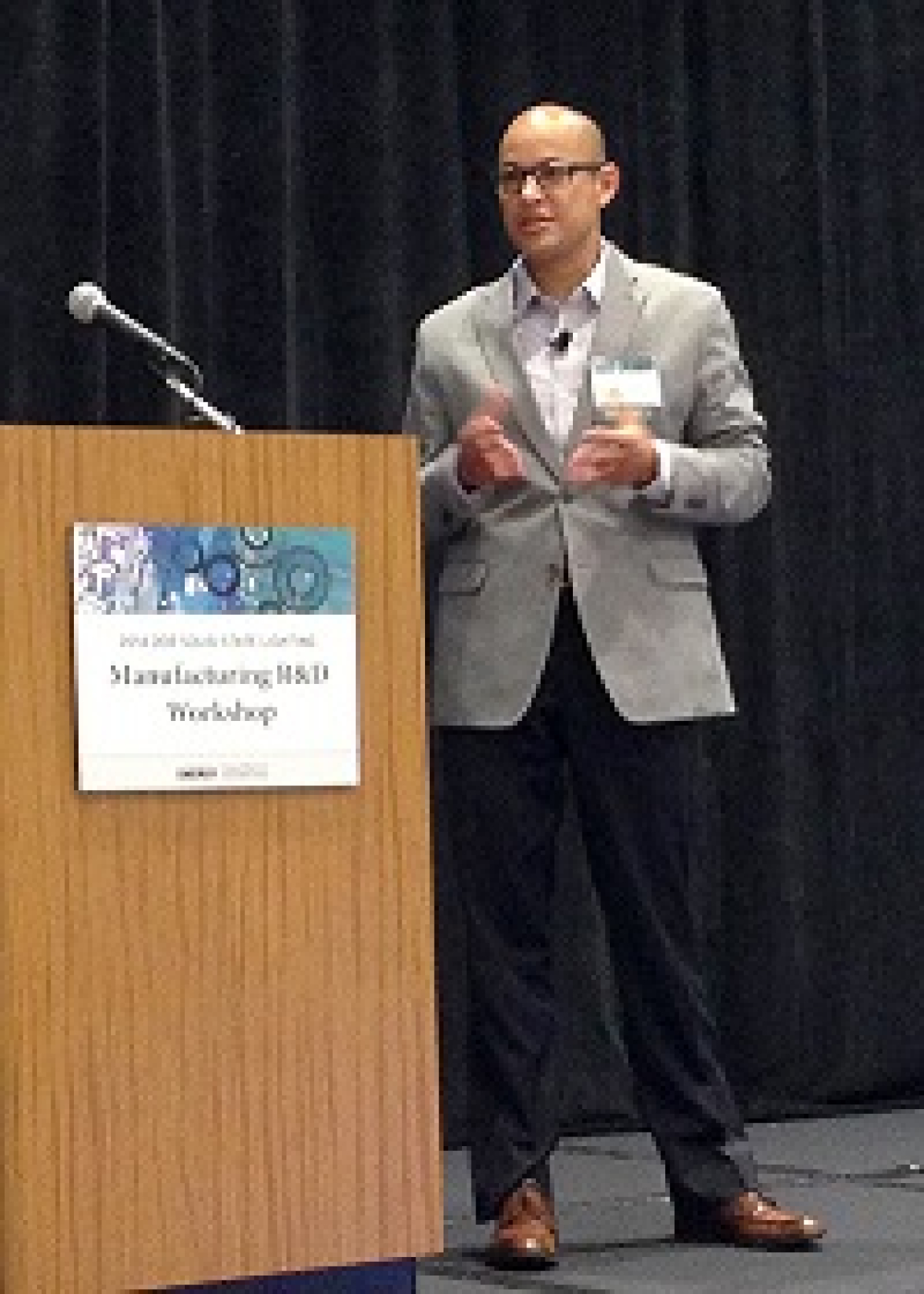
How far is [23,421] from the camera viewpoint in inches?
182

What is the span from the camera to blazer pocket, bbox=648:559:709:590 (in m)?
3.72

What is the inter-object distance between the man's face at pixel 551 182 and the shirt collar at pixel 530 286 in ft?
0.18

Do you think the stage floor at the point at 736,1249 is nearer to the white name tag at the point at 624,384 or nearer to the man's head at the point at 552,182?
the white name tag at the point at 624,384

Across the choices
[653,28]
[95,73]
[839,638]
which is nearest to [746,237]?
[653,28]

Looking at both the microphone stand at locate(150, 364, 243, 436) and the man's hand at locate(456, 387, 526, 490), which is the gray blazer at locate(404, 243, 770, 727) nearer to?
the man's hand at locate(456, 387, 526, 490)

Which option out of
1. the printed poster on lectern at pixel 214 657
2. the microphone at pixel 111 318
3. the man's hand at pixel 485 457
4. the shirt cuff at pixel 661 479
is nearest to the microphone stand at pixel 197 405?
the microphone at pixel 111 318

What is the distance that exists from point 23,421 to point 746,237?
169cm

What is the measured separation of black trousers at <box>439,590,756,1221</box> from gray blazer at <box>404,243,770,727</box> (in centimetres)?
5

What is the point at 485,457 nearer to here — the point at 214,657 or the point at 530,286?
the point at 530,286

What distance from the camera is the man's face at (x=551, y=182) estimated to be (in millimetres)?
3670

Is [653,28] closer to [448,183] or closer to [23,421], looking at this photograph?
[448,183]

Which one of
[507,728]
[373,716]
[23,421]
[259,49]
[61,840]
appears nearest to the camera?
[61,840]

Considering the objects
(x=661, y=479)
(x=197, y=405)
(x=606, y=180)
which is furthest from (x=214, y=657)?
(x=606, y=180)

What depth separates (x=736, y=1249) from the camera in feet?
12.2
